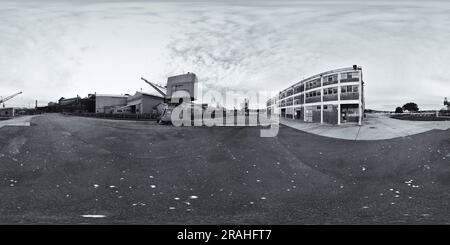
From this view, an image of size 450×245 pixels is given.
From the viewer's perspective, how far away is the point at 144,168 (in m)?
8.79

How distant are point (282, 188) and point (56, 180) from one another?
692cm

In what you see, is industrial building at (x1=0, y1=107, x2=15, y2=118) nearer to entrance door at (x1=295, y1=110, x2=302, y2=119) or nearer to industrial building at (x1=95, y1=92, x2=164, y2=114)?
industrial building at (x1=95, y1=92, x2=164, y2=114)

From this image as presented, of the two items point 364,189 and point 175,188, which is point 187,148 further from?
point 364,189

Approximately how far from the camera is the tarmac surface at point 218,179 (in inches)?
233

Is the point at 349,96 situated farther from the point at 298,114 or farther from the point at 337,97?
the point at 298,114

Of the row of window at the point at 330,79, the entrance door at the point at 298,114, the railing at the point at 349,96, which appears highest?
the row of window at the point at 330,79

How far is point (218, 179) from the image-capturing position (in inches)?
321

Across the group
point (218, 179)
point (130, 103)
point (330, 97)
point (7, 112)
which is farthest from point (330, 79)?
point (7, 112)

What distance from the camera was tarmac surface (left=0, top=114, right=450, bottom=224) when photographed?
5.91 m

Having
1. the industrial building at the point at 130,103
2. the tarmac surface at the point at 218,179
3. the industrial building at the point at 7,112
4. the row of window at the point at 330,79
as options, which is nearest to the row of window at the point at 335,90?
the row of window at the point at 330,79

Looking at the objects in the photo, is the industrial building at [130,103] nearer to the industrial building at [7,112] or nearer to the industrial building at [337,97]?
the industrial building at [7,112]

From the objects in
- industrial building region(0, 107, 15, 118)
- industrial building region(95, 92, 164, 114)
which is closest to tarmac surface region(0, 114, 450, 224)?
industrial building region(95, 92, 164, 114)

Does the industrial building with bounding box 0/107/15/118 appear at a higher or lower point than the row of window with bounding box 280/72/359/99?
lower

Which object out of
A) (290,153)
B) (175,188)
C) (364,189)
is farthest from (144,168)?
(364,189)
